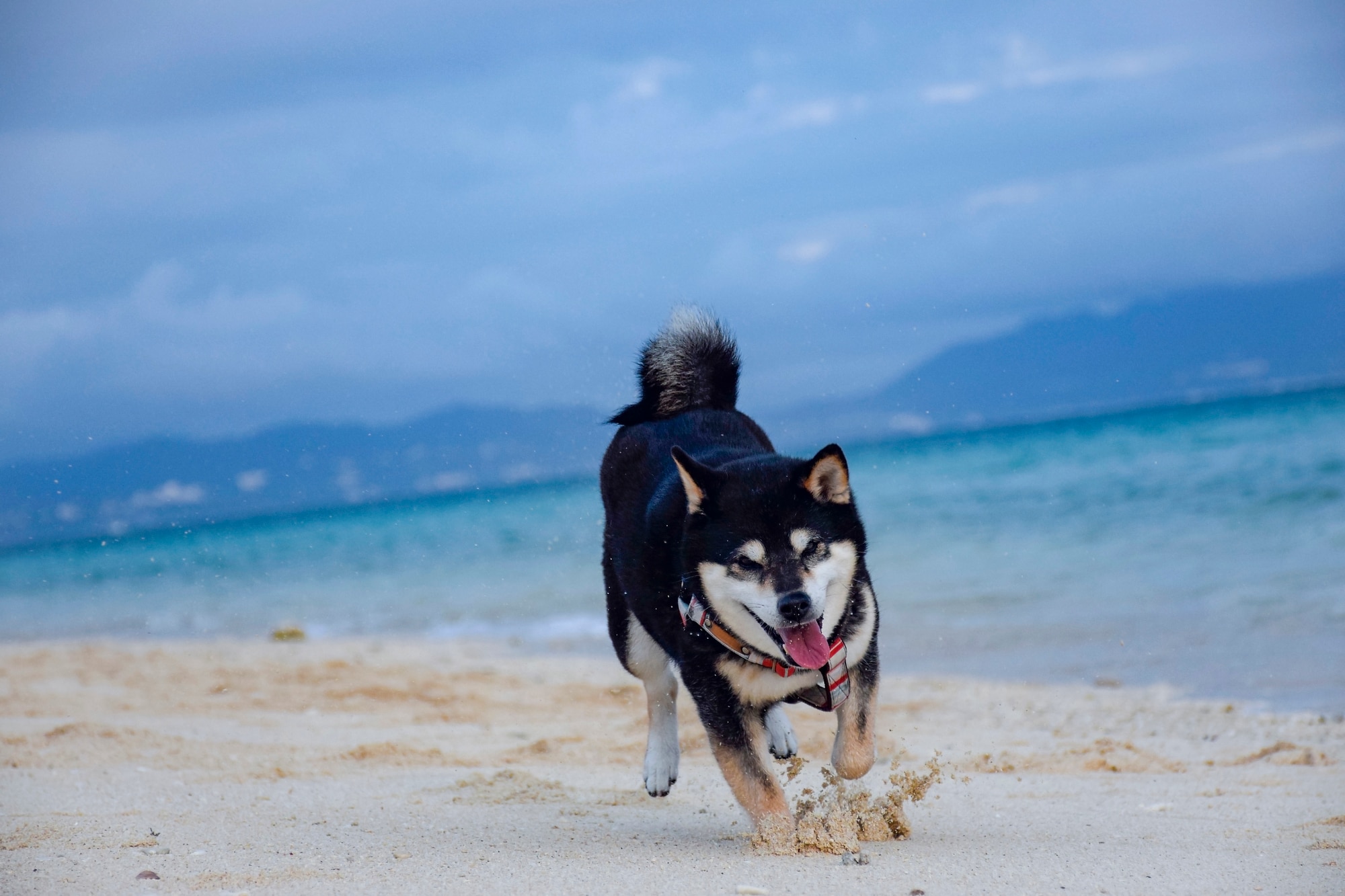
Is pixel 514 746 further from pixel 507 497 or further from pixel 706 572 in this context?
pixel 507 497

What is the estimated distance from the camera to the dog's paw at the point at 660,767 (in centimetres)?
471

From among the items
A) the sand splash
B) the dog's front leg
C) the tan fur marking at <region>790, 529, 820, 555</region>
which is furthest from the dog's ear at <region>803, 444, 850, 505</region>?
the sand splash

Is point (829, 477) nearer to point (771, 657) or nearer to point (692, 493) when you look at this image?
point (692, 493)

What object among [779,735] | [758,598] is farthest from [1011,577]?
[758,598]

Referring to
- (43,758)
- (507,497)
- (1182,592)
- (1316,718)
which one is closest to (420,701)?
(43,758)

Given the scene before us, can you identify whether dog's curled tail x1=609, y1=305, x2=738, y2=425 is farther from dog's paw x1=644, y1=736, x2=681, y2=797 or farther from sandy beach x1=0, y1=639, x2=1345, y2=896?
sandy beach x1=0, y1=639, x2=1345, y2=896

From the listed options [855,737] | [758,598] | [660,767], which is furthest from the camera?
[660,767]

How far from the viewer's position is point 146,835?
13.3ft

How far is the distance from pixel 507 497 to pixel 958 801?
4419 centimetres

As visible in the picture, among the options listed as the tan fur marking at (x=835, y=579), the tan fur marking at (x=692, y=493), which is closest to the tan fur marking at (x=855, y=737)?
the tan fur marking at (x=835, y=579)

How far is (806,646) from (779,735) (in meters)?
1.23

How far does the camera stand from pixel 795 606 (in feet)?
11.7

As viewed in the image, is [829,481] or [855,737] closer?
[829,481]

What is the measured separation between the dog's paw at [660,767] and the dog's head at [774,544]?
1.13 m
